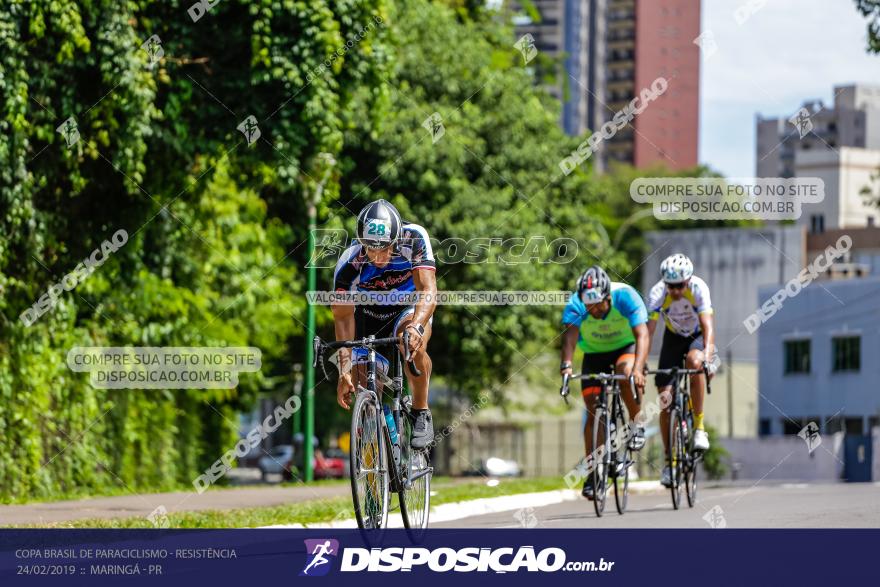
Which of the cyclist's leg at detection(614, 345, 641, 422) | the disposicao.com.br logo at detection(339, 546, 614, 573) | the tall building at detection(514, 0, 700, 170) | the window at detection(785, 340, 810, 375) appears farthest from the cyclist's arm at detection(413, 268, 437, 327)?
the tall building at detection(514, 0, 700, 170)

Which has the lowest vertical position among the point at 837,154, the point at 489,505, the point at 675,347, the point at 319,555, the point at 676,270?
the point at 489,505

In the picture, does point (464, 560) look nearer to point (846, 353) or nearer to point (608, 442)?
point (608, 442)

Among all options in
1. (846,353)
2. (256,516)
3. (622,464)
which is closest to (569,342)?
(622,464)

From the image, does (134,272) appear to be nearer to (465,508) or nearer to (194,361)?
(194,361)

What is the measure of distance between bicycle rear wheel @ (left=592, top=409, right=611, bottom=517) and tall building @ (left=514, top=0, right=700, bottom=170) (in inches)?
4836

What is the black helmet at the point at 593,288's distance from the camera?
13.0 meters

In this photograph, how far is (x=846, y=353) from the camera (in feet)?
173

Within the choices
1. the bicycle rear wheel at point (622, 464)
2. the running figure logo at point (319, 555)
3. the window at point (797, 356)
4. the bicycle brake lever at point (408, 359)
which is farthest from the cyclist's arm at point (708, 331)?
the window at point (797, 356)

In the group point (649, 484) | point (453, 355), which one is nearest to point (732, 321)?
point (453, 355)

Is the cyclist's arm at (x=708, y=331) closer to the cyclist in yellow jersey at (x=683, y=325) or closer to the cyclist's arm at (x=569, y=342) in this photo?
the cyclist in yellow jersey at (x=683, y=325)

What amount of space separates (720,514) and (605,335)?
2.10 m

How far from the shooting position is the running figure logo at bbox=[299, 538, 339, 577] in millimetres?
8586

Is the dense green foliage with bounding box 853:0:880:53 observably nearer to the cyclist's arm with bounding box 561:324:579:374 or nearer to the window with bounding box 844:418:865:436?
the cyclist's arm with bounding box 561:324:579:374

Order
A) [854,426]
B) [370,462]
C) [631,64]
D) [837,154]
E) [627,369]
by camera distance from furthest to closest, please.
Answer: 1. [631,64]
2. [837,154]
3. [854,426]
4. [627,369]
5. [370,462]
